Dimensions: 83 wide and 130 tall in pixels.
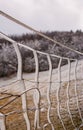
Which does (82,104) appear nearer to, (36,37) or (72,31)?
(36,37)

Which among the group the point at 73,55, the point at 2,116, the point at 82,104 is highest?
the point at 2,116

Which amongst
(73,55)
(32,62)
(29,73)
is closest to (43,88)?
(29,73)

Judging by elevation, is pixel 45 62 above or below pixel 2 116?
below

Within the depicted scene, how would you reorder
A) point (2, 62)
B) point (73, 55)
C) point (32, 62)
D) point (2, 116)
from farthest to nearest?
point (73, 55) < point (32, 62) < point (2, 62) < point (2, 116)

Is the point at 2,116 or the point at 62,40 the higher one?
the point at 2,116

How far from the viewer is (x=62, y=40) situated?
11.1 m

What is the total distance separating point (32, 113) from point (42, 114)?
10 centimetres

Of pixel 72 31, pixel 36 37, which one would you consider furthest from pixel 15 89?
pixel 72 31

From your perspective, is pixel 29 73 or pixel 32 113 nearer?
pixel 32 113

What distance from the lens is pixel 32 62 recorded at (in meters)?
7.89

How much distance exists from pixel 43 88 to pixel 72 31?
23.5 ft

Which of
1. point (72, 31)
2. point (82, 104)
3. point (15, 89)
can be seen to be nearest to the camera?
point (82, 104)

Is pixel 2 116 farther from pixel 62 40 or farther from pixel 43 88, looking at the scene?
pixel 62 40

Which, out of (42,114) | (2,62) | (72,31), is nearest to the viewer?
(42,114)
